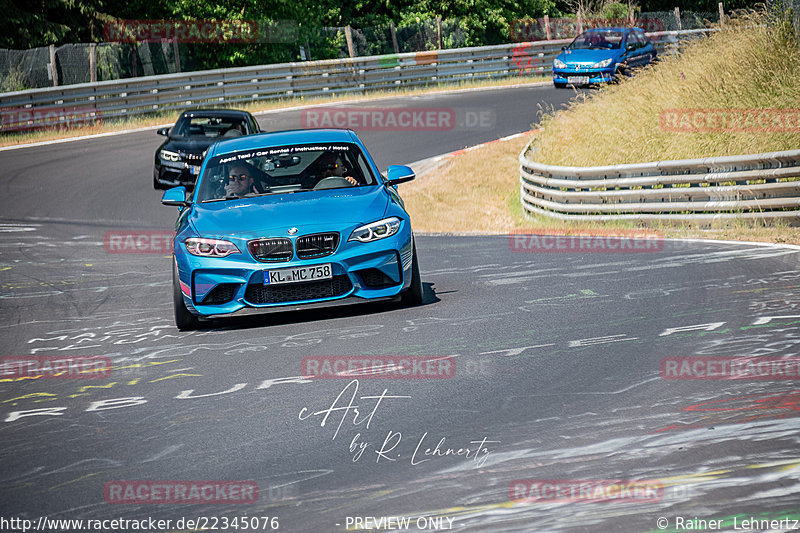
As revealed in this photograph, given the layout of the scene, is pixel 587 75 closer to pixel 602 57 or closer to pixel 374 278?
pixel 602 57

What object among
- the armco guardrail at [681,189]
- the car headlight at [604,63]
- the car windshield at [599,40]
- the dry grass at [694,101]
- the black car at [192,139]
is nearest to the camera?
the armco guardrail at [681,189]

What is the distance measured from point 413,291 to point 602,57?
23.0 m

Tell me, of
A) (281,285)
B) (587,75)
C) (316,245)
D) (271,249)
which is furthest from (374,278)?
(587,75)

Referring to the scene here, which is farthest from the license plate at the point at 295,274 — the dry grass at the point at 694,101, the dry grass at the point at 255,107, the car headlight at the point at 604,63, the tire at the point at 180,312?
the car headlight at the point at 604,63

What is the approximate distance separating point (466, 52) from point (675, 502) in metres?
33.6

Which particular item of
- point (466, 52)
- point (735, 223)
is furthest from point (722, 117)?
point (466, 52)

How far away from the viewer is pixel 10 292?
37.6 ft

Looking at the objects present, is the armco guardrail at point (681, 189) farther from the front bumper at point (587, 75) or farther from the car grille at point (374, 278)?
the front bumper at point (587, 75)

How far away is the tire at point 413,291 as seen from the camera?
8812 millimetres

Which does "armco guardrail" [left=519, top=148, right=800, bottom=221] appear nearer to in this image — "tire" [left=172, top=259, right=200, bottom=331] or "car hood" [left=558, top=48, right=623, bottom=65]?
"tire" [left=172, top=259, right=200, bottom=331]

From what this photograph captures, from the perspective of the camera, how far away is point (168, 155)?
1919 centimetres

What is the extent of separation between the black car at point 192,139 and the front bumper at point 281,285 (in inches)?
417

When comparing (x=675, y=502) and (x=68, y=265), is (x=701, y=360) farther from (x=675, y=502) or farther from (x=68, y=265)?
(x=68, y=265)

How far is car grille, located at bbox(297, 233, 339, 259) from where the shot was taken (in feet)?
27.3
